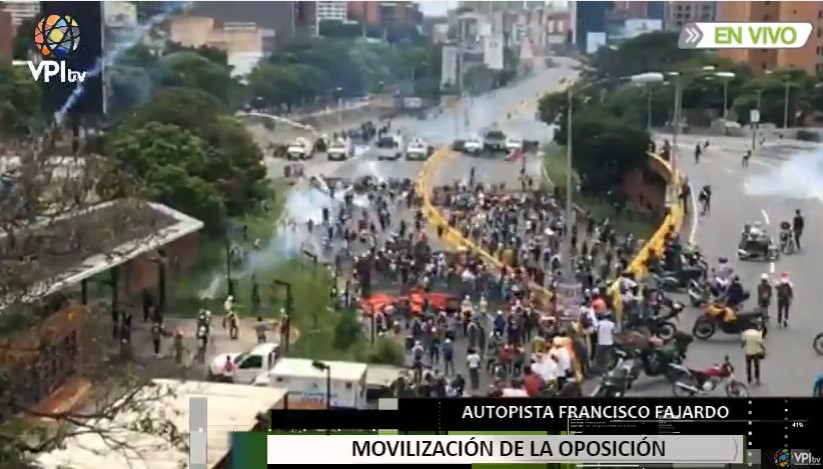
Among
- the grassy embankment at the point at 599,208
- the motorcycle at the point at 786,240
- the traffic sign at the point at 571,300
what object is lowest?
the traffic sign at the point at 571,300

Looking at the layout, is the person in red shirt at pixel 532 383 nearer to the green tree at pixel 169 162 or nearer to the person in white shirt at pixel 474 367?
the person in white shirt at pixel 474 367

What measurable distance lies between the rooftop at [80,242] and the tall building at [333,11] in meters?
0.68

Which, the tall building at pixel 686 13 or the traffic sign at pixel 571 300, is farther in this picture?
the traffic sign at pixel 571 300

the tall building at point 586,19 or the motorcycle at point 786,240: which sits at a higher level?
the tall building at point 586,19

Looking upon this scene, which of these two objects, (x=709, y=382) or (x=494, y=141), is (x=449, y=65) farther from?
(x=709, y=382)

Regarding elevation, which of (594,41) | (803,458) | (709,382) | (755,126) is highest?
(594,41)

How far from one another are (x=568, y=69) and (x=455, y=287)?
688 mm

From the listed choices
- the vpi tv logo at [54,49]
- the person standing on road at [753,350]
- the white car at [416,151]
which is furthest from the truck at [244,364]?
the person standing on road at [753,350]

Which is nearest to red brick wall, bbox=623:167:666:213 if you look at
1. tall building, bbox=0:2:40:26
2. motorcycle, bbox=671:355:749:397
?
motorcycle, bbox=671:355:749:397

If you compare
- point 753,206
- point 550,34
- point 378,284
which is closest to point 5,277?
point 378,284

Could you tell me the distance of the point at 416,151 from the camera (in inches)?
162

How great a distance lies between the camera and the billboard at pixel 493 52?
4098mm

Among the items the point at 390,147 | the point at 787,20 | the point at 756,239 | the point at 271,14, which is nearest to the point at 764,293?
the point at 756,239

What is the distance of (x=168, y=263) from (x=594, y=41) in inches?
52.7
